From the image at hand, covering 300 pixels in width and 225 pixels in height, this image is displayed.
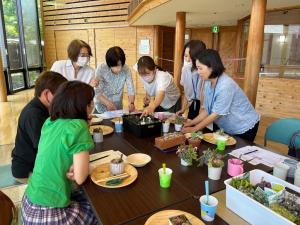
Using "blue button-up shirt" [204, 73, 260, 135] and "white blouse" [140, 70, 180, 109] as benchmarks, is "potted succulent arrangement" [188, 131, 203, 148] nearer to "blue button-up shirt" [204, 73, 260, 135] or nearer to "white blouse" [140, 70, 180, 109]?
"blue button-up shirt" [204, 73, 260, 135]

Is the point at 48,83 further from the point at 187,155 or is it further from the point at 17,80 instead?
the point at 17,80

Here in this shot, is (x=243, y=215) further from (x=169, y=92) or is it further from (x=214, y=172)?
(x=169, y=92)

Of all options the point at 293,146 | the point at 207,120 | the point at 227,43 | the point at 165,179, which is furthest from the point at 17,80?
the point at 293,146

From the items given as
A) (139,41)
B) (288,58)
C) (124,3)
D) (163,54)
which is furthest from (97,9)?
(288,58)

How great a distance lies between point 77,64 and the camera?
2574 mm

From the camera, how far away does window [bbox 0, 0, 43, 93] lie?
7.77m

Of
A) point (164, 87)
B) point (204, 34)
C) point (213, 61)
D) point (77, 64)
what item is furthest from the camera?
point (204, 34)

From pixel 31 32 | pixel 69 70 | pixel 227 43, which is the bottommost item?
pixel 69 70

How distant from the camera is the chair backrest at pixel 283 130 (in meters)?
2.07

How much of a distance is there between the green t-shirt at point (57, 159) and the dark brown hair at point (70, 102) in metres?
0.04

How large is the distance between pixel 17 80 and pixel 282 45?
338 inches

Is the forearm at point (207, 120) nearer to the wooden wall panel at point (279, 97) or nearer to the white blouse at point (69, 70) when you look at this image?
the white blouse at point (69, 70)

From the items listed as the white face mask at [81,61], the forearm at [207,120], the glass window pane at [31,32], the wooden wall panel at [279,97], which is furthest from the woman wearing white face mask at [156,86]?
the glass window pane at [31,32]

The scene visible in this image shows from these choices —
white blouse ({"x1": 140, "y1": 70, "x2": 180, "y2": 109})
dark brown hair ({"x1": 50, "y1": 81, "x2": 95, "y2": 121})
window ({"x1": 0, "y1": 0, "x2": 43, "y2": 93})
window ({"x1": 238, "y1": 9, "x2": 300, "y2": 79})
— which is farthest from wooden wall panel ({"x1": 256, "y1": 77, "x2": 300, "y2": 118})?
window ({"x1": 0, "y1": 0, "x2": 43, "y2": 93})
